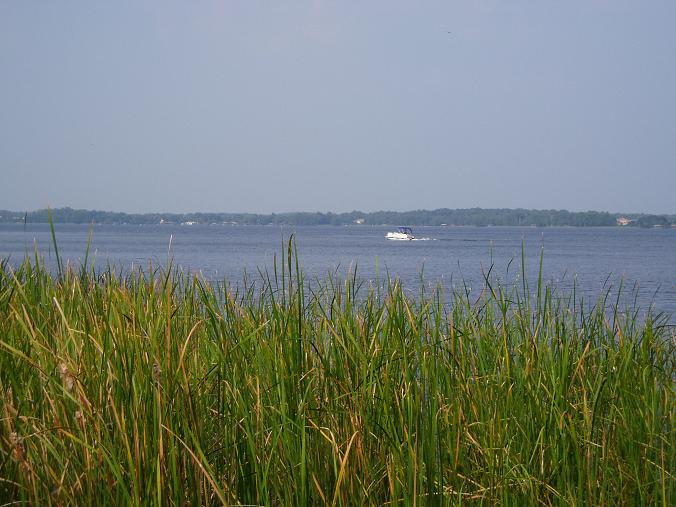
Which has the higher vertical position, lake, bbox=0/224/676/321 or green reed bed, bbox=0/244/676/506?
green reed bed, bbox=0/244/676/506

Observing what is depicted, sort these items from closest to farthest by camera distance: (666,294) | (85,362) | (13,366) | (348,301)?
(85,362)
(13,366)
(348,301)
(666,294)

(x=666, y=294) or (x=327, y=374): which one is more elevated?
(x=327, y=374)

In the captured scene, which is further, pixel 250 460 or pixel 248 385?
pixel 248 385

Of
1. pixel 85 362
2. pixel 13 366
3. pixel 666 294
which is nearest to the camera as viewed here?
pixel 85 362

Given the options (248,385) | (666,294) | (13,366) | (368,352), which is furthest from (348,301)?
(666,294)

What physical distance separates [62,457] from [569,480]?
6.29 ft

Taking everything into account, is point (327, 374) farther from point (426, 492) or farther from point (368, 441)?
point (426, 492)

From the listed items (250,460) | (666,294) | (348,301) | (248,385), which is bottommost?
(666,294)

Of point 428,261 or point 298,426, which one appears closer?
point 298,426

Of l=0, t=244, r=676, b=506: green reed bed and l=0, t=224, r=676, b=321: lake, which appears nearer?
l=0, t=244, r=676, b=506: green reed bed

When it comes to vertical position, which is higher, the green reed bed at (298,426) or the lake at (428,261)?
the green reed bed at (298,426)

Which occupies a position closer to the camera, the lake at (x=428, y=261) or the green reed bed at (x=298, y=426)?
the green reed bed at (x=298, y=426)

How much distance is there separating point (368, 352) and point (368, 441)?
19.5 inches

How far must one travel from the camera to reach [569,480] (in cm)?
313
